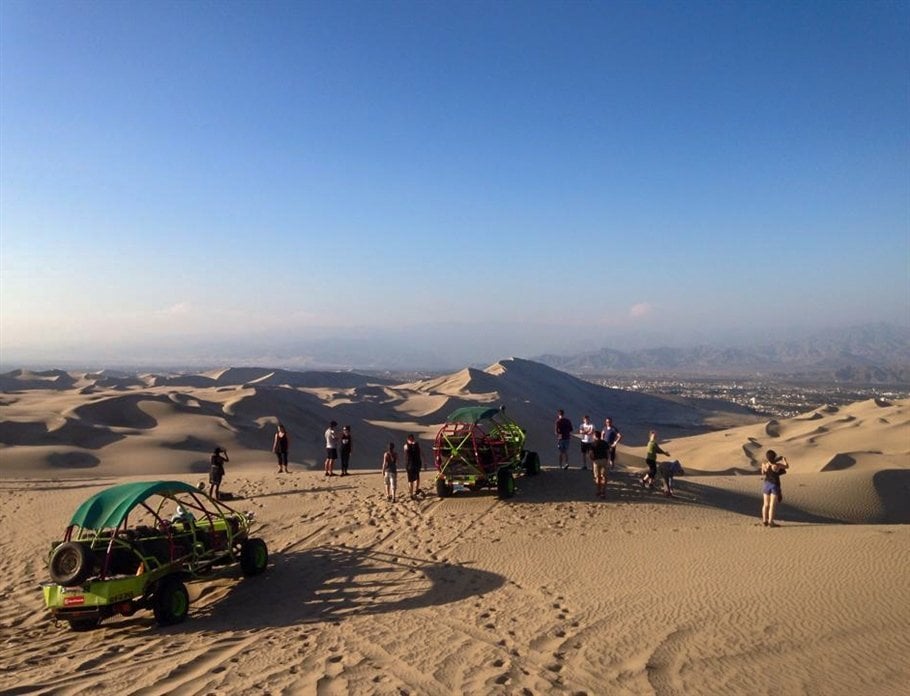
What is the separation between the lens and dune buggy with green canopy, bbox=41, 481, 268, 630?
7633 mm

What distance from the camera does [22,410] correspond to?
1325 inches

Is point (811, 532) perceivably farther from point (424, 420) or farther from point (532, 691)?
point (424, 420)

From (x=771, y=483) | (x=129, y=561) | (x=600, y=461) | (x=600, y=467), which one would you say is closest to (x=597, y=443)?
Result: (x=600, y=461)

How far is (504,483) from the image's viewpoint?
542 inches

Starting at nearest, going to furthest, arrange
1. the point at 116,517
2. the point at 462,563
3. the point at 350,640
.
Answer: the point at 350,640, the point at 116,517, the point at 462,563

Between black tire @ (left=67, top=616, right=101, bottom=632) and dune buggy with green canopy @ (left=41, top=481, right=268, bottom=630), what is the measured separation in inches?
0.4

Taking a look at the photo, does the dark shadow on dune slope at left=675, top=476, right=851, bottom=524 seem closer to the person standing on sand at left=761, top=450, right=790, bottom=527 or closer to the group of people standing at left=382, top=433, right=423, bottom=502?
the person standing on sand at left=761, top=450, right=790, bottom=527

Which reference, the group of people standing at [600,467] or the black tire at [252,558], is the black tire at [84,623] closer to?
the black tire at [252,558]

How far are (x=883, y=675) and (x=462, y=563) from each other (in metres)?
5.72

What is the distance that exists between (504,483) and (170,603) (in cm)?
741

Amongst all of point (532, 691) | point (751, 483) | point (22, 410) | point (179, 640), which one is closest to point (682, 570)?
point (532, 691)

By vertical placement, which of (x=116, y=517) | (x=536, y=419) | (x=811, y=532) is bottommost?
(x=536, y=419)

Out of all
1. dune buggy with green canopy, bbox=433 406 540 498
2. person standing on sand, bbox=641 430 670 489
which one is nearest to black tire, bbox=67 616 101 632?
dune buggy with green canopy, bbox=433 406 540 498

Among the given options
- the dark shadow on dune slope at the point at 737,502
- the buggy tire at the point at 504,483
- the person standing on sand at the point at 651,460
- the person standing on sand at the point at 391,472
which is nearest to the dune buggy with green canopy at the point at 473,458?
the buggy tire at the point at 504,483
